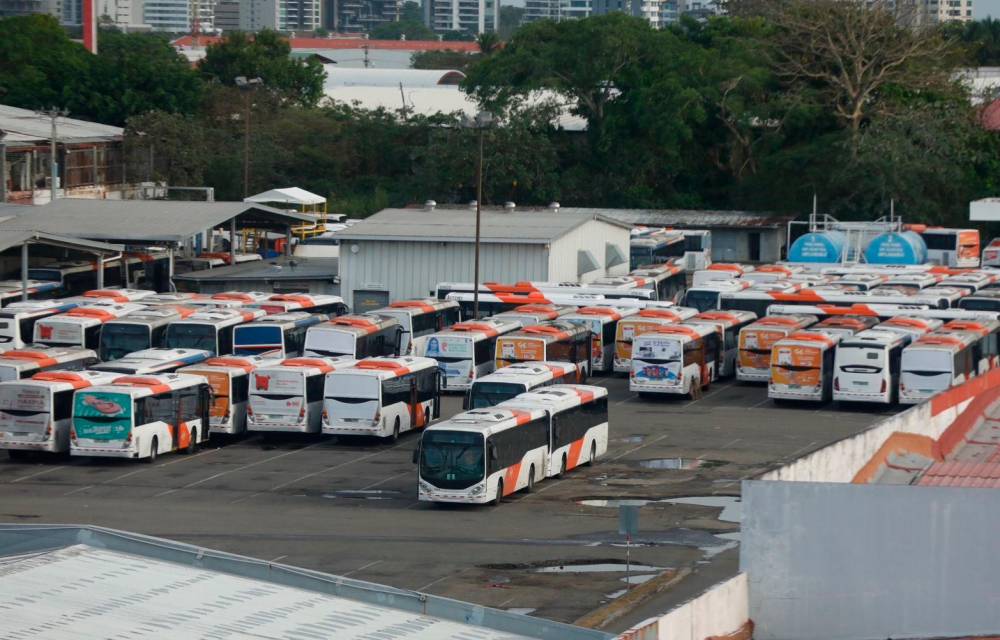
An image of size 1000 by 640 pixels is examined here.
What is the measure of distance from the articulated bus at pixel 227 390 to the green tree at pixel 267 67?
2478 inches

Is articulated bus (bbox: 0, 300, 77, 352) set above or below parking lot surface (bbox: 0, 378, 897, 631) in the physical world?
above

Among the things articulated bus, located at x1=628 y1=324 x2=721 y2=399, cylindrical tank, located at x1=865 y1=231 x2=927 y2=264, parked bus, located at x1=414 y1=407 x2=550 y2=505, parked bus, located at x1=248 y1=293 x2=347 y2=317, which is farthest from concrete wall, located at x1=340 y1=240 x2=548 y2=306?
parked bus, located at x1=414 y1=407 x2=550 y2=505

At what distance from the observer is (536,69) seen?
86.8m

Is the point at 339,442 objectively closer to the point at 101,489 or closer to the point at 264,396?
the point at 264,396

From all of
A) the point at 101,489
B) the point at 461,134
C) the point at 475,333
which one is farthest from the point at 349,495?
the point at 461,134

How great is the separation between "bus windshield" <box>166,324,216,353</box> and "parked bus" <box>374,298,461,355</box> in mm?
5295

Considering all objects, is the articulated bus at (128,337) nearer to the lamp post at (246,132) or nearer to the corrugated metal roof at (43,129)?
the lamp post at (246,132)

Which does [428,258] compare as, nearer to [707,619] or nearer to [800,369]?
[800,369]

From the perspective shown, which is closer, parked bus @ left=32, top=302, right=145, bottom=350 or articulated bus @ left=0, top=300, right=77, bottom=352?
parked bus @ left=32, top=302, right=145, bottom=350

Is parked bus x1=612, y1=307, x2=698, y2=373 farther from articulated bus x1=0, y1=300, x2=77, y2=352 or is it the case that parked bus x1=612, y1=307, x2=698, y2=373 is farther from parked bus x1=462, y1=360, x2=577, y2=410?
articulated bus x1=0, y1=300, x2=77, y2=352

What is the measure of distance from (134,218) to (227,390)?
82.0 feet

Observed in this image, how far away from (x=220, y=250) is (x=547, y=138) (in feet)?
59.0

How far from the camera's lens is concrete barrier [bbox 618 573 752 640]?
18.8m

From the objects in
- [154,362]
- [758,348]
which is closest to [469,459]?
[154,362]
